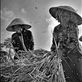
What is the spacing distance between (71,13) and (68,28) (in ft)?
0.83

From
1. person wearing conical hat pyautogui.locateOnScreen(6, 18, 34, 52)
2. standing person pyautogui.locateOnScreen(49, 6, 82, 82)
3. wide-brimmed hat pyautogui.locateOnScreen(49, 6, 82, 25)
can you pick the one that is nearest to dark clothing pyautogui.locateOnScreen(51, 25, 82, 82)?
standing person pyautogui.locateOnScreen(49, 6, 82, 82)

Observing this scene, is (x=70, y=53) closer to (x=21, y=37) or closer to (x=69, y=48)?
(x=69, y=48)

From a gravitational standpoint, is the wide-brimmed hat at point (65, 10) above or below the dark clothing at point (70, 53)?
above

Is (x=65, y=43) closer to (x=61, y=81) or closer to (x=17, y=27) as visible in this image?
(x=61, y=81)

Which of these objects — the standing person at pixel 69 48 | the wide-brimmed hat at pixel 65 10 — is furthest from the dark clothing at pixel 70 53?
the wide-brimmed hat at pixel 65 10

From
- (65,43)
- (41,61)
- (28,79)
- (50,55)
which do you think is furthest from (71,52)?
(28,79)

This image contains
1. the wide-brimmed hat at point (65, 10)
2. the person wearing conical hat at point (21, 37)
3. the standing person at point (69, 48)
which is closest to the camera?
the standing person at point (69, 48)

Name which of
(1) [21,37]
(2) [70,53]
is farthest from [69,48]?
(1) [21,37]

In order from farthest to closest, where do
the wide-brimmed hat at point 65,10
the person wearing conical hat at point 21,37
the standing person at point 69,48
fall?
the person wearing conical hat at point 21,37 → the wide-brimmed hat at point 65,10 → the standing person at point 69,48

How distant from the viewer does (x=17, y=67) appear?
91.1 inches

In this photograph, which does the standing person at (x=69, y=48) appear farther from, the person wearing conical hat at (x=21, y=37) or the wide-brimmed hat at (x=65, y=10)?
the person wearing conical hat at (x=21, y=37)

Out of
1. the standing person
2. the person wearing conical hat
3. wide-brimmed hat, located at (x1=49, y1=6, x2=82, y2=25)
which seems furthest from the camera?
the person wearing conical hat

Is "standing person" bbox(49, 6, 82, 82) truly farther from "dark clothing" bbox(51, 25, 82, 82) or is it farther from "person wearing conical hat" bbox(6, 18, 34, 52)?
"person wearing conical hat" bbox(6, 18, 34, 52)

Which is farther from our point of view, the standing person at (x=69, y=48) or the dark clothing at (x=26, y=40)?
the dark clothing at (x=26, y=40)
